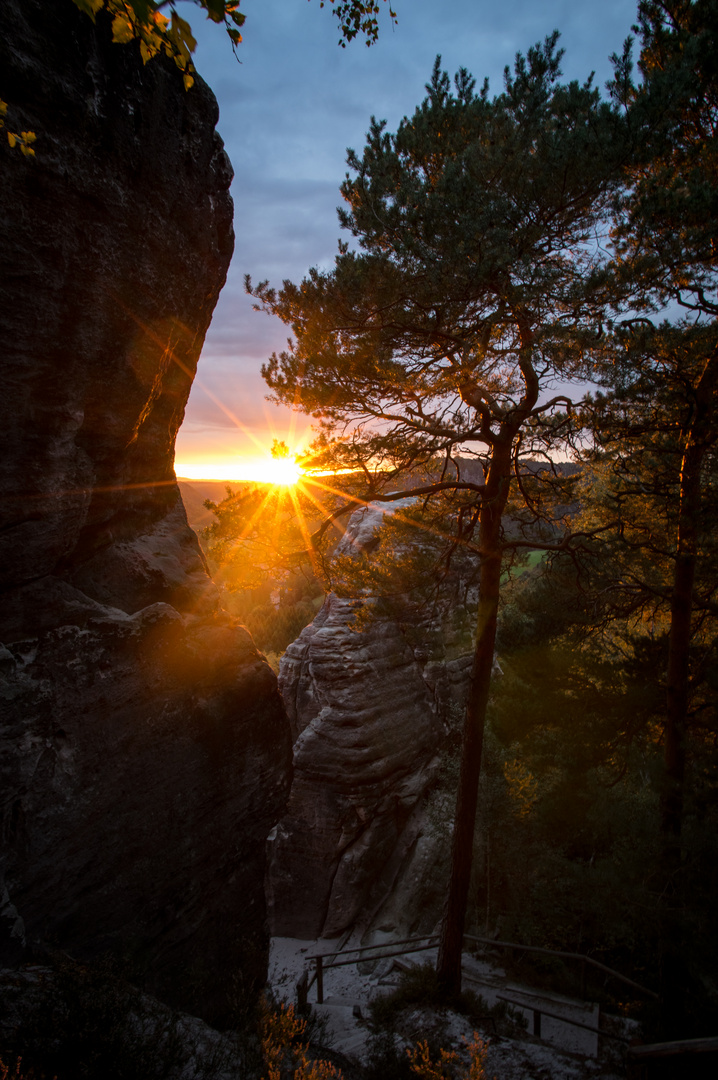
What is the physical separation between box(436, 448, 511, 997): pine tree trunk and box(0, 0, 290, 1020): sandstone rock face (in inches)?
112

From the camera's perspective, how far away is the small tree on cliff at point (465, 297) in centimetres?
561

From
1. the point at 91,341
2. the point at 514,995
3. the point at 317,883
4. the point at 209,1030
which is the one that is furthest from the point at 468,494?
the point at 317,883

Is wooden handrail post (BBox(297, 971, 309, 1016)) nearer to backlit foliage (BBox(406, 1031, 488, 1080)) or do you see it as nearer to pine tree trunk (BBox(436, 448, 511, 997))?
pine tree trunk (BBox(436, 448, 511, 997))

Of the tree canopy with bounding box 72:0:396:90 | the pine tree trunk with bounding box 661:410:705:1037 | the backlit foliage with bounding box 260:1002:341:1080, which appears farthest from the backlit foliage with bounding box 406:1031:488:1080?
the tree canopy with bounding box 72:0:396:90

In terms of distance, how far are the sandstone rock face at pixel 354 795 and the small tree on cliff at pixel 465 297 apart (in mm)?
8035

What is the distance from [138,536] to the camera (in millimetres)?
6395

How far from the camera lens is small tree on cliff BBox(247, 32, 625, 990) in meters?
5.61

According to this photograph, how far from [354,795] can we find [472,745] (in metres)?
10.4

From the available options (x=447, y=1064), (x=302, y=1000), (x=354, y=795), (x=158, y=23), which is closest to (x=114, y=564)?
(x=158, y=23)

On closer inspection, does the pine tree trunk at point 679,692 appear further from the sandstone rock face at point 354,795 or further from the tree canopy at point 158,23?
the sandstone rock face at point 354,795

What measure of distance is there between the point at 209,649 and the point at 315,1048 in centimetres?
492

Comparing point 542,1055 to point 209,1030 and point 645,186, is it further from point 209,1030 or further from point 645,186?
point 645,186

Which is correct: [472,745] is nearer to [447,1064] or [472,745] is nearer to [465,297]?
[447,1064]

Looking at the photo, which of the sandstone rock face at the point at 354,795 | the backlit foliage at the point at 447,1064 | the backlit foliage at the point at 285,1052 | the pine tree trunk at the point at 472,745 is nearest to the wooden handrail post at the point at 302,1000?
the backlit foliage at the point at 285,1052
